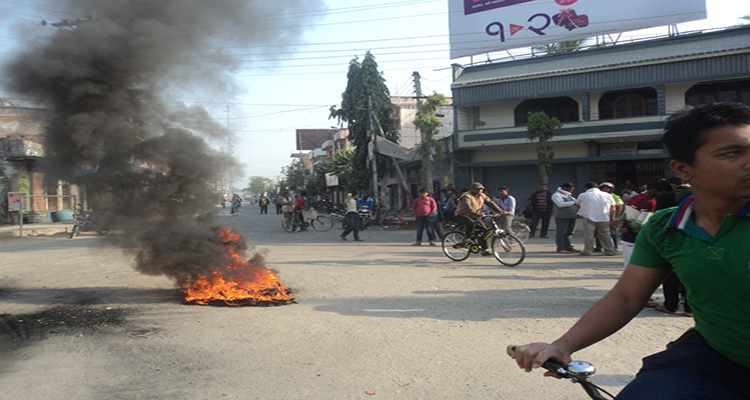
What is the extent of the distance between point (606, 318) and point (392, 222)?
1921cm

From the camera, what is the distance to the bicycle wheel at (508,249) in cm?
880

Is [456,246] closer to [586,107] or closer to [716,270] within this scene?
[716,270]

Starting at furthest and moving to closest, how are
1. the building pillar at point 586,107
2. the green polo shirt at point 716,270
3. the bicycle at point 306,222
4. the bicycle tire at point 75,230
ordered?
the building pillar at point 586,107 < the bicycle at point 306,222 < the bicycle tire at point 75,230 < the green polo shirt at point 716,270

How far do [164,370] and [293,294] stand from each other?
9.72ft

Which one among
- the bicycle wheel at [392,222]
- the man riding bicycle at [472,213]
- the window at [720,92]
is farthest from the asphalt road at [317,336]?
the window at [720,92]

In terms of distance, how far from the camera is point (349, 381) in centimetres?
358

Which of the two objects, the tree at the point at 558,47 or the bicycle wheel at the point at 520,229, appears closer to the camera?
the bicycle wheel at the point at 520,229

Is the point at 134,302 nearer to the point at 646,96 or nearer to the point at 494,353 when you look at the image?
the point at 494,353

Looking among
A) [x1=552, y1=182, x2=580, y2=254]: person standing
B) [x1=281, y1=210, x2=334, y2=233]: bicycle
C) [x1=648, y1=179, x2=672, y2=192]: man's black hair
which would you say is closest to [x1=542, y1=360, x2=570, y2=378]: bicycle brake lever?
[x1=648, y1=179, x2=672, y2=192]: man's black hair

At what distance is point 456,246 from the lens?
9.73 metres

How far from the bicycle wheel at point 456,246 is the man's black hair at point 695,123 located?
8.13 m

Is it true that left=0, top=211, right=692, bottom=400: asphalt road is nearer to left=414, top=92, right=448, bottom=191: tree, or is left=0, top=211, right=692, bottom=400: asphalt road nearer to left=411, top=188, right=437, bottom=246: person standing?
left=411, top=188, right=437, bottom=246: person standing

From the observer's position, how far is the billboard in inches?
869

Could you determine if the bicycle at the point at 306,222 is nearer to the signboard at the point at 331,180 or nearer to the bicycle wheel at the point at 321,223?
the bicycle wheel at the point at 321,223
